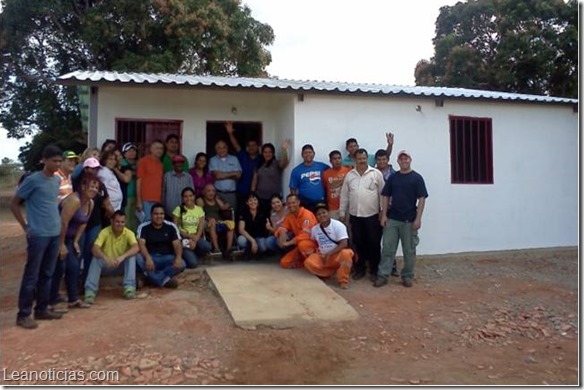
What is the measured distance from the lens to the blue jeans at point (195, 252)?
678 centimetres

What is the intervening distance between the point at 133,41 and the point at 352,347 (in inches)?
541

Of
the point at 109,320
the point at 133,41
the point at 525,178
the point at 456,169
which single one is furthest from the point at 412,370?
the point at 133,41

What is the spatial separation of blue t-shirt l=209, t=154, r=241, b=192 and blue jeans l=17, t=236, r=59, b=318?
2969mm

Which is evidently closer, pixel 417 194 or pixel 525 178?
pixel 417 194

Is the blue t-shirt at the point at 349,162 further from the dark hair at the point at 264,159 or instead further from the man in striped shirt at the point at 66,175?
the man in striped shirt at the point at 66,175

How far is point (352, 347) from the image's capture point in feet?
15.5

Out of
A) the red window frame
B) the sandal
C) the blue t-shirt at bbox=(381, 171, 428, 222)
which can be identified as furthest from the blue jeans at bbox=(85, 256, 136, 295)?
the red window frame

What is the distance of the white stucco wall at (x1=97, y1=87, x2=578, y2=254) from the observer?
7918 mm

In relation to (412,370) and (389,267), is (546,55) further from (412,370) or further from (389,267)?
(412,370)

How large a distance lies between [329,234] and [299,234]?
0.56m

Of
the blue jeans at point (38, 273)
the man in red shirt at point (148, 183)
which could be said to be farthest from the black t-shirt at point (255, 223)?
the blue jeans at point (38, 273)

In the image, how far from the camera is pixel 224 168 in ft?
25.1

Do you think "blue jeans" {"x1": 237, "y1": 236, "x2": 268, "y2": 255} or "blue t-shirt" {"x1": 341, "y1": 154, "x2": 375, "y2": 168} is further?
"blue t-shirt" {"x1": 341, "y1": 154, "x2": 375, "y2": 168}

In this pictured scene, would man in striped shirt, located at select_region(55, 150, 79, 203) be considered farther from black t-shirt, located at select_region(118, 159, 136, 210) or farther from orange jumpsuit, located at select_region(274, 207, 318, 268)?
orange jumpsuit, located at select_region(274, 207, 318, 268)
